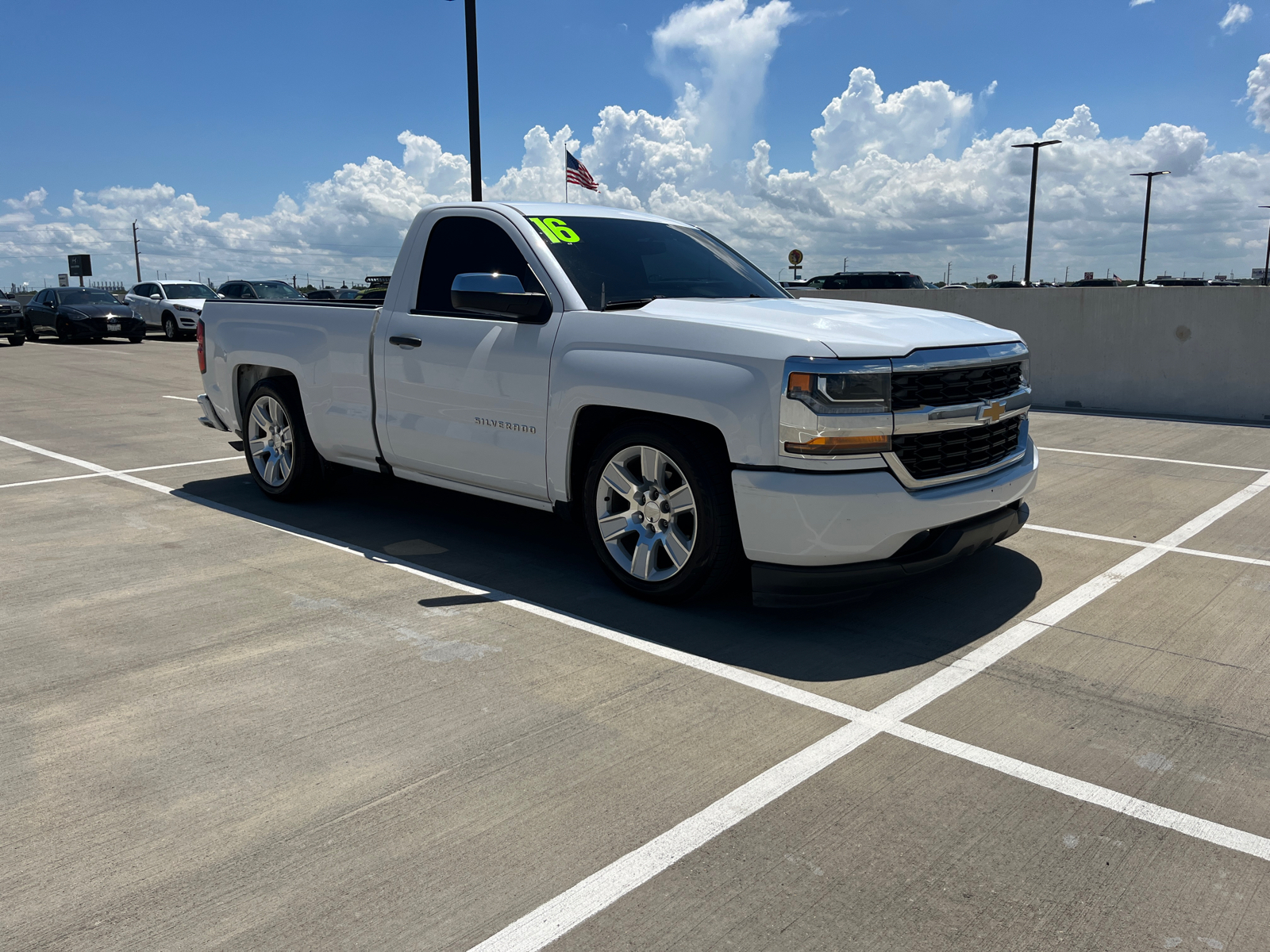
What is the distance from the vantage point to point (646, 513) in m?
4.85

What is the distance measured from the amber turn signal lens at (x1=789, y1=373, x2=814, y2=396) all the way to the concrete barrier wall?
850 centimetres

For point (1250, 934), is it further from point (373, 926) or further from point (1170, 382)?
point (1170, 382)

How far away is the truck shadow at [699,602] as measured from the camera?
4.37m

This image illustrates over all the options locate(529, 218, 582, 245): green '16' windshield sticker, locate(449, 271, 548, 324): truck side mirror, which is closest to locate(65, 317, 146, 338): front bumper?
locate(529, 218, 582, 245): green '16' windshield sticker

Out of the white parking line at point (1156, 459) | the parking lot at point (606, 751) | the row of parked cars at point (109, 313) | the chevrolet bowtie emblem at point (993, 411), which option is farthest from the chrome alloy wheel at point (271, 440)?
the row of parked cars at point (109, 313)

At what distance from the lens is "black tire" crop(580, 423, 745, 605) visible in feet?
14.9

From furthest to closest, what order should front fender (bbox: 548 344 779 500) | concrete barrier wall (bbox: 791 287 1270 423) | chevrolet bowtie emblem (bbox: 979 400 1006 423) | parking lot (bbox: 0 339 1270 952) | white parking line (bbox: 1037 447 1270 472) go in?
concrete barrier wall (bbox: 791 287 1270 423), white parking line (bbox: 1037 447 1270 472), chevrolet bowtie emblem (bbox: 979 400 1006 423), front fender (bbox: 548 344 779 500), parking lot (bbox: 0 339 1270 952)

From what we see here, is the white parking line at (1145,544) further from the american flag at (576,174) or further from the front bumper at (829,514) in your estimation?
the american flag at (576,174)

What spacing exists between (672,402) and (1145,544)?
139 inches

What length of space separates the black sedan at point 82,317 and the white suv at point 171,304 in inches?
50.0

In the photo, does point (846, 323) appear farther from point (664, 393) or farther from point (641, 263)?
point (641, 263)

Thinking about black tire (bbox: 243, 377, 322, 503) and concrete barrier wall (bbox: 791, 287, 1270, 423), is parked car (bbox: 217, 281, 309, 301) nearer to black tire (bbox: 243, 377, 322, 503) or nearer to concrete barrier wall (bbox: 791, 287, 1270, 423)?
concrete barrier wall (bbox: 791, 287, 1270, 423)

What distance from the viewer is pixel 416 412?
19.2ft

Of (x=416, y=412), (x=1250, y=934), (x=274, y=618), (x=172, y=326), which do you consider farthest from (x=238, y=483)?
(x=172, y=326)
